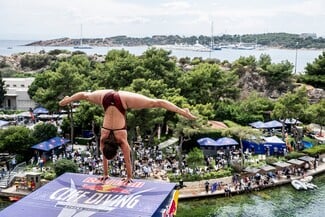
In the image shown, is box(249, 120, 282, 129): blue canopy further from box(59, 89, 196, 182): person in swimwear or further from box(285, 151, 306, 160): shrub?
box(59, 89, 196, 182): person in swimwear

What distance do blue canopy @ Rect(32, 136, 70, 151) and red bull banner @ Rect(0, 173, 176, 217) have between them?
16.9 metres

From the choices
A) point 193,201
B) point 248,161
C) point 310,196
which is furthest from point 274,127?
point 193,201

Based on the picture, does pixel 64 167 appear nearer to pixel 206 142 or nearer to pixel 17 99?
pixel 206 142

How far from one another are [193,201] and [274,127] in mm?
15718

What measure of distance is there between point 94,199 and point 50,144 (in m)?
20.3

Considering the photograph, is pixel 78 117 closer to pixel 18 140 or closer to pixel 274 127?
pixel 18 140

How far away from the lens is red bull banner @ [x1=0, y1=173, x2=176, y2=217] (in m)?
13.4

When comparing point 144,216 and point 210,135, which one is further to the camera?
point 210,135

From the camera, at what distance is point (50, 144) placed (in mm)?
33750

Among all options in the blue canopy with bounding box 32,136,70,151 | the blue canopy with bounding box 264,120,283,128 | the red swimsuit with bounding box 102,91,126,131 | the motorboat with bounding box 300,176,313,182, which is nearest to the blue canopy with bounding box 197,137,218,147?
the motorboat with bounding box 300,176,313,182

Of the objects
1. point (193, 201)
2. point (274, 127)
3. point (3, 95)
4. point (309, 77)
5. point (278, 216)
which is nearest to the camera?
point (278, 216)

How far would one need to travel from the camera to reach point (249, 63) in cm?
6353

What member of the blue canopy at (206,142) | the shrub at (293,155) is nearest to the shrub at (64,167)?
the blue canopy at (206,142)

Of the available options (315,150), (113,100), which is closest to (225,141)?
(315,150)
